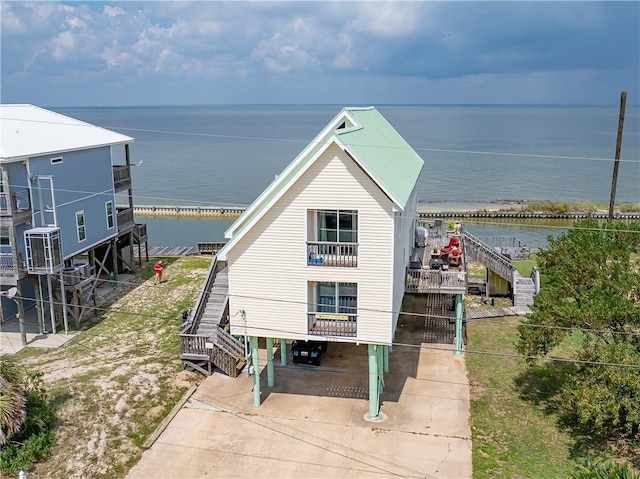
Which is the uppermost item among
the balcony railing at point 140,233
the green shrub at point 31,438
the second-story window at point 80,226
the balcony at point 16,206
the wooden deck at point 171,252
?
the balcony at point 16,206

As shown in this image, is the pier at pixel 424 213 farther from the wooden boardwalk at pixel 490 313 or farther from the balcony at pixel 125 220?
the wooden boardwalk at pixel 490 313

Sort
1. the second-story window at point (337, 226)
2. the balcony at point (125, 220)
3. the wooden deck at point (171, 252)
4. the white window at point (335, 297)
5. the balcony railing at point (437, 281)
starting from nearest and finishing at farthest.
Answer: the second-story window at point (337, 226), the white window at point (335, 297), the balcony railing at point (437, 281), the balcony at point (125, 220), the wooden deck at point (171, 252)

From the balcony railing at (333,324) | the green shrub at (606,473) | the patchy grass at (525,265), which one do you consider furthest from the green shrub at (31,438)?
the patchy grass at (525,265)

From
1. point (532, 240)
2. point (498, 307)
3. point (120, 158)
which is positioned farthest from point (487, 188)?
point (120, 158)

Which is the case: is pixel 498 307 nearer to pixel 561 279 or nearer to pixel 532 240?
pixel 561 279

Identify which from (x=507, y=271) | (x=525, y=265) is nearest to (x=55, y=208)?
(x=507, y=271)
